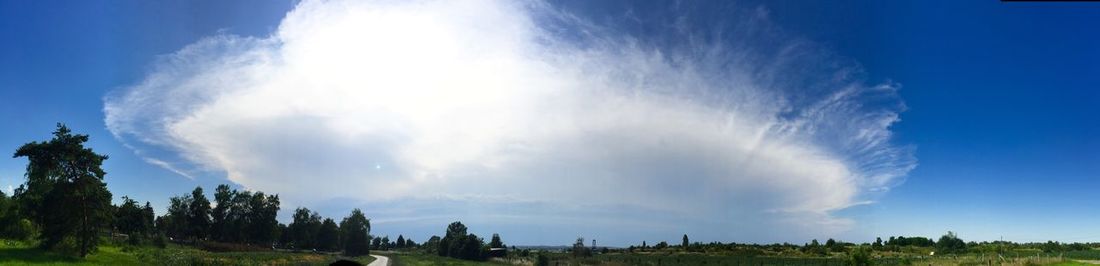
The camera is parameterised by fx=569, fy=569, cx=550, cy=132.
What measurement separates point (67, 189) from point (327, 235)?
96127mm

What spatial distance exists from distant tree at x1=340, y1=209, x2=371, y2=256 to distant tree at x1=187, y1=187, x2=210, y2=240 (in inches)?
1164

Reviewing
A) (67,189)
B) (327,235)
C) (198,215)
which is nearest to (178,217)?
(198,215)

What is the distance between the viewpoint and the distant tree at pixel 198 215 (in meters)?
110

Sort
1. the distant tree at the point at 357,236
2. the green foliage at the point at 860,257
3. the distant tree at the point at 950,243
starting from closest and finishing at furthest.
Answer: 1. the green foliage at the point at 860,257
2. the distant tree at the point at 950,243
3. the distant tree at the point at 357,236

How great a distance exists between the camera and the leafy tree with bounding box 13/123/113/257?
4581 centimetres

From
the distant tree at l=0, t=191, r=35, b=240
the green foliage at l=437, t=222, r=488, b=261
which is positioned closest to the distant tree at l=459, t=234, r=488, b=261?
the green foliage at l=437, t=222, r=488, b=261

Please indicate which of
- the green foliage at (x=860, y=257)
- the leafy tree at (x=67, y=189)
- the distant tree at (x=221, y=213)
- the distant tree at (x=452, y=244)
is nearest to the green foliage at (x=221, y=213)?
the distant tree at (x=221, y=213)

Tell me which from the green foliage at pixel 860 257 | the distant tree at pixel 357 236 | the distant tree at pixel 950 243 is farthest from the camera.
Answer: the distant tree at pixel 357 236

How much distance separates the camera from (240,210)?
113688 millimetres

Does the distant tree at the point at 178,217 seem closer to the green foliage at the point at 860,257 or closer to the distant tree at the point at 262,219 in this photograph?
the distant tree at the point at 262,219

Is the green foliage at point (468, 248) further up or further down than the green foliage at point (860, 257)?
further down

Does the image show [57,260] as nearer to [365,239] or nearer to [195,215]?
[195,215]

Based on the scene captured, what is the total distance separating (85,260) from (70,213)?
3.95 metres

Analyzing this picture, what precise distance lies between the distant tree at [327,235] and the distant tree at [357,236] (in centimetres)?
488
